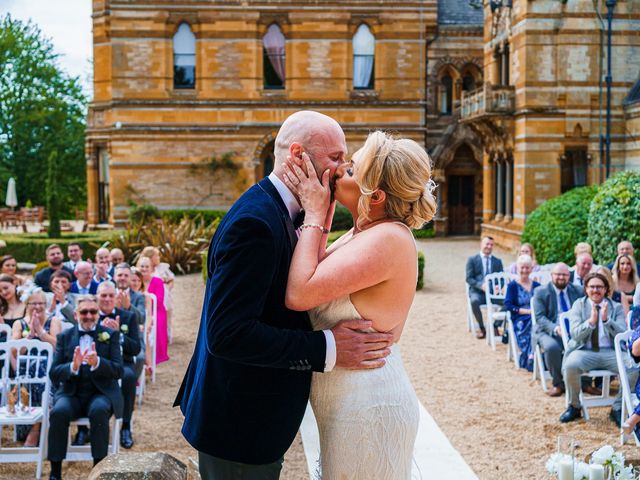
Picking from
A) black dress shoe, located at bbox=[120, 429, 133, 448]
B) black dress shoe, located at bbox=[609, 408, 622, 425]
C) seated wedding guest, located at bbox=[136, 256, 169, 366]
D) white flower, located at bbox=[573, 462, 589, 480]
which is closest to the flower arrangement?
white flower, located at bbox=[573, 462, 589, 480]

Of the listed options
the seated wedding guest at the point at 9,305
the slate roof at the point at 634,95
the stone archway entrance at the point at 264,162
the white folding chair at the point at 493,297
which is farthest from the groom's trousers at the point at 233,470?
the stone archway entrance at the point at 264,162

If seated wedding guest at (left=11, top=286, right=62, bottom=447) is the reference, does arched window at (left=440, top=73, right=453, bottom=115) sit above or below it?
above

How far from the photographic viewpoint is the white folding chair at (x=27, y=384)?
7.95 m

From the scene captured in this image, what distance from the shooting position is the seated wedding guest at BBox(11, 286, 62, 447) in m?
8.62

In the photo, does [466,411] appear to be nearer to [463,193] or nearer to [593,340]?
[593,340]

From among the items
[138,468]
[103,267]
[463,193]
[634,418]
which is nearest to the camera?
[138,468]

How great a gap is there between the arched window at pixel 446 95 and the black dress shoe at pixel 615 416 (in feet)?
90.6

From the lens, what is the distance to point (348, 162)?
3.78 metres

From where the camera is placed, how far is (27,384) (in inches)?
339

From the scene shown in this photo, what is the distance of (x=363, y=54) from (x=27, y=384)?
25830 mm

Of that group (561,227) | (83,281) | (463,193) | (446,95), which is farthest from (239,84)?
(83,281)

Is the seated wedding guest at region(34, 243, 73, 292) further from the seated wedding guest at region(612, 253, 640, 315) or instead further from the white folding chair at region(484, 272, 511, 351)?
the seated wedding guest at region(612, 253, 640, 315)

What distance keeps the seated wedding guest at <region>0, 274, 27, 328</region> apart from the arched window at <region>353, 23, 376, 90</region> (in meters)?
23.9

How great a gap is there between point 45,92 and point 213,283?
52927 mm
